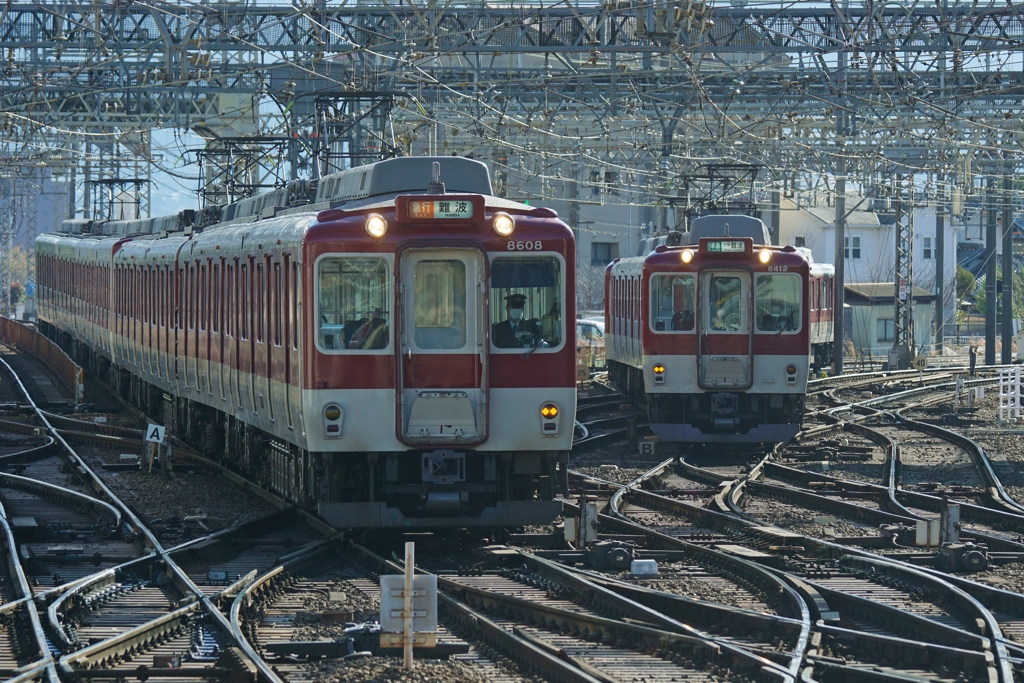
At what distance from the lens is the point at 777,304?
1867cm

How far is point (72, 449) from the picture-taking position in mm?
18609

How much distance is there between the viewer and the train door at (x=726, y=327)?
18703 millimetres

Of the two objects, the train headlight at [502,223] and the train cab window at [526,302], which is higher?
the train headlight at [502,223]

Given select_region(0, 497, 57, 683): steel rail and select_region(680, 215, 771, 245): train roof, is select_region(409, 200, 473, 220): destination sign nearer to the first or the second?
select_region(0, 497, 57, 683): steel rail

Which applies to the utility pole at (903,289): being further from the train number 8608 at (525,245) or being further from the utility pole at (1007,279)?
the train number 8608 at (525,245)

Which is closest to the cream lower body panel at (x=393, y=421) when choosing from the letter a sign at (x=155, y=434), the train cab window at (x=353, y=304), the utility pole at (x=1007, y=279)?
the train cab window at (x=353, y=304)

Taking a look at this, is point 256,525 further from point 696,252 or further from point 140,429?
point 140,429

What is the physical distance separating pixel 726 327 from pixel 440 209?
8.62 m

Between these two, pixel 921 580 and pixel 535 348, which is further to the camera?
pixel 535 348

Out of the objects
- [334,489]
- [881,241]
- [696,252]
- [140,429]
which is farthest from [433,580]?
[881,241]

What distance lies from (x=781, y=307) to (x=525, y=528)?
24.1 feet

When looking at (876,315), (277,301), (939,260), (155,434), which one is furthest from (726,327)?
(876,315)

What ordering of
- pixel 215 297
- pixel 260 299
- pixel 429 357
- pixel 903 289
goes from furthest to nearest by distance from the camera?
pixel 903 289
pixel 215 297
pixel 260 299
pixel 429 357

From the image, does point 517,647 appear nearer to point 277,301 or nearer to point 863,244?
point 277,301
